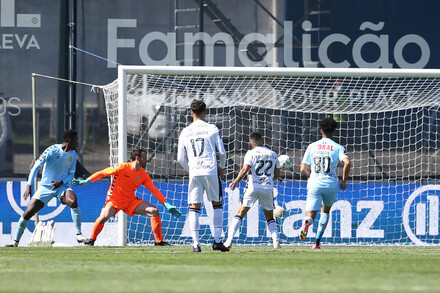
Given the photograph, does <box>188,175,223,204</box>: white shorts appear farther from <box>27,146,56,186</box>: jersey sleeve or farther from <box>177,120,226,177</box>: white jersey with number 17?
Result: <box>27,146,56,186</box>: jersey sleeve

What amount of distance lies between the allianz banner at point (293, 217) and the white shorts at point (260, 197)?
10.3 feet

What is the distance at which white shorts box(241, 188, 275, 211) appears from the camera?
12391mm

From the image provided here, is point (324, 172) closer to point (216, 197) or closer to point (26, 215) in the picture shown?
point (216, 197)

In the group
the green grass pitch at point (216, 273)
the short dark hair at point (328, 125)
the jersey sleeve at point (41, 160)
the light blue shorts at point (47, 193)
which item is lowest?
the green grass pitch at point (216, 273)

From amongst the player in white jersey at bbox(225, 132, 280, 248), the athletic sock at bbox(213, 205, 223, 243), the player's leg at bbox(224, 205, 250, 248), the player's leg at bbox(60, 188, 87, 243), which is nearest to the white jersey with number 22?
the player in white jersey at bbox(225, 132, 280, 248)

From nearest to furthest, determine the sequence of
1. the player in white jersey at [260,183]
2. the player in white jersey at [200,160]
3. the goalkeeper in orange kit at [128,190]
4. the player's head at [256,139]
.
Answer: the player in white jersey at [200,160] → the player in white jersey at [260,183] → the player's head at [256,139] → the goalkeeper in orange kit at [128,190]

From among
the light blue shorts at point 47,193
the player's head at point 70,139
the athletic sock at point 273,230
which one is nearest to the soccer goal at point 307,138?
the player's head at point 70,139

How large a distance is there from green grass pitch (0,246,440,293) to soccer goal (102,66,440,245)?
496 centimetres

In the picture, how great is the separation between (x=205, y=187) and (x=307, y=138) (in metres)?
6.92

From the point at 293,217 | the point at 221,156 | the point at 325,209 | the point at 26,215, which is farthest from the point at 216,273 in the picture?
the point at 293,217

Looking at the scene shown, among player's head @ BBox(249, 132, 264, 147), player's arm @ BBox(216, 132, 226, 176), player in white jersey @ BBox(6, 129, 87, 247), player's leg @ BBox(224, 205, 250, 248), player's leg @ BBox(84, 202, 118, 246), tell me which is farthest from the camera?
player's leg @ BBox(84, 202, 118, 246)

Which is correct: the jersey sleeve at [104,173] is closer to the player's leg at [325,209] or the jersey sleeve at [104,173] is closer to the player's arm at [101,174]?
the player's arm at [101,174]

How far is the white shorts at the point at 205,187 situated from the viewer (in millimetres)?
10992

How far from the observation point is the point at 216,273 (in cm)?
784
